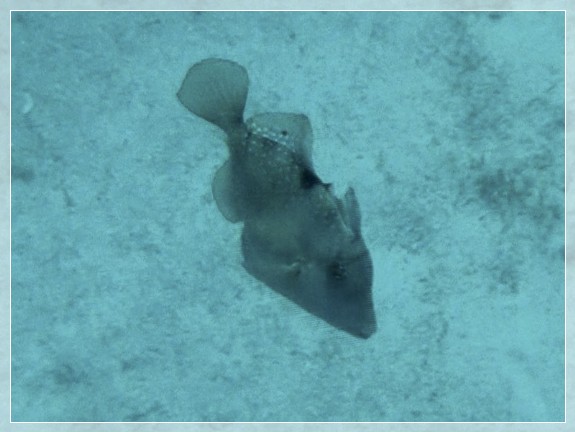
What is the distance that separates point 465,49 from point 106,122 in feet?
2.76

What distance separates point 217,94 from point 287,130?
176 millimetres

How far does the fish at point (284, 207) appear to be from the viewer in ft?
5.19

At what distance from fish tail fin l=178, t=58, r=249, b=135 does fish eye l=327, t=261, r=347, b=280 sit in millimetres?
373

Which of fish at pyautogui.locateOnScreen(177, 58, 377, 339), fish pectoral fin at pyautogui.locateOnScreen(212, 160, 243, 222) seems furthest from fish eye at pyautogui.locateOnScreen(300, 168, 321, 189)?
fish pectoral fin at pyautogui.locateOnScreen(212, 160, 243, 222)

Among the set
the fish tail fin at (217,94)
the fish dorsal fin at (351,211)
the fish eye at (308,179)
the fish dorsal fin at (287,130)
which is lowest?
the fish dorsal fin at (351,211)

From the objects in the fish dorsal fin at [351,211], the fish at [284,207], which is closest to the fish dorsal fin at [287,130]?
the fish at [284,207]

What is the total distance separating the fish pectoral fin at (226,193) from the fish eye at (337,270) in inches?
9.2

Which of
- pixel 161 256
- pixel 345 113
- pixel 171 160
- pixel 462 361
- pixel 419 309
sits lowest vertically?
pixel 462 361

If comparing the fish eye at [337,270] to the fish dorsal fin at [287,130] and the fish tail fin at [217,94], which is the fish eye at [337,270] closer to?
the fish dorsal fin at [287,130]

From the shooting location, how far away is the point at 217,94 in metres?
1.60

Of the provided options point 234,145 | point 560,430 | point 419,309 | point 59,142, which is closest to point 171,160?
point 234,145

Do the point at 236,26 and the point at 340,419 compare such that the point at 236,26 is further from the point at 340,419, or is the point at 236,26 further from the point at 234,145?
the point at 340,419

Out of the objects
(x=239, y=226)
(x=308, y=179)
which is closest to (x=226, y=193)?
(x=239, y=226)

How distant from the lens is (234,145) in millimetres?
1605
